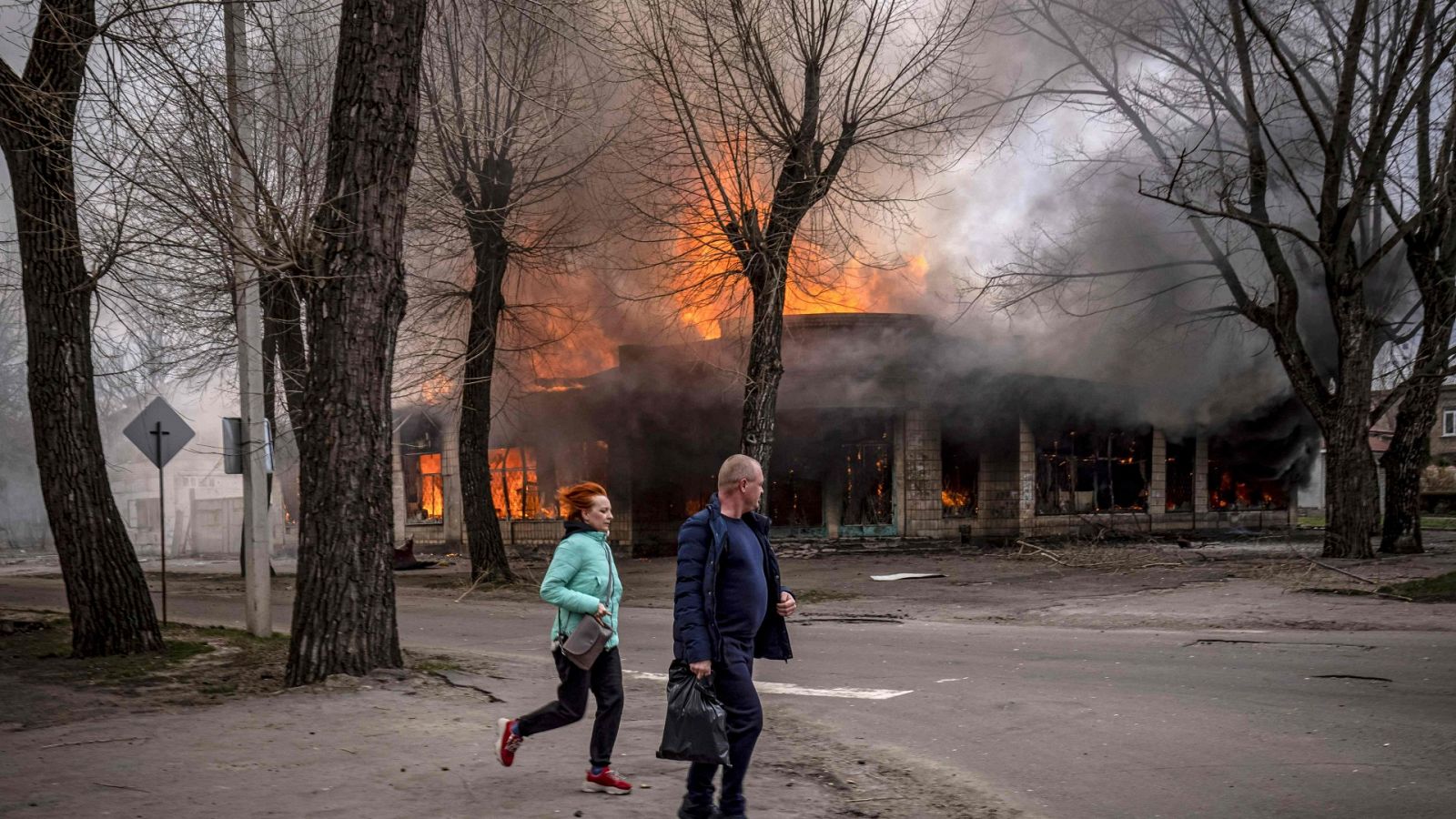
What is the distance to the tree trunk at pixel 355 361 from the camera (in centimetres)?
760

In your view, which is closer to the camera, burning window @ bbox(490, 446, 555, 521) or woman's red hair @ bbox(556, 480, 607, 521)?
woman's red hair @ bbox(556, 480, 607, 521)

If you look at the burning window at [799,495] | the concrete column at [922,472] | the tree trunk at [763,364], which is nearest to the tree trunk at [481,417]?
the tree trunk at [763,364]

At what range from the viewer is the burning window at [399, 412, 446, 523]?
105ft

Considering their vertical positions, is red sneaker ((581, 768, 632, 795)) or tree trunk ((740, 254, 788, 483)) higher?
tree trunk ((740, 254, 788, 483))

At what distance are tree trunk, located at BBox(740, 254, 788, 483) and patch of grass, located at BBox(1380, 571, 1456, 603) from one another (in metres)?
7.44

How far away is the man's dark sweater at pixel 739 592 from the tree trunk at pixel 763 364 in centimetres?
976

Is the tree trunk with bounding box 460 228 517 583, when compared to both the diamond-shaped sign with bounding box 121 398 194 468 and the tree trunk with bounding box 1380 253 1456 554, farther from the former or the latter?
the tree trunk with bounding box 1380 253 1456 554

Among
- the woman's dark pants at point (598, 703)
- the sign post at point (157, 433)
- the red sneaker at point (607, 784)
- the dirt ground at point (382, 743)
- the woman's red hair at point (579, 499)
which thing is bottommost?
the dirt ground at point (382, 743)

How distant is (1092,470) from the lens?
27688 mm

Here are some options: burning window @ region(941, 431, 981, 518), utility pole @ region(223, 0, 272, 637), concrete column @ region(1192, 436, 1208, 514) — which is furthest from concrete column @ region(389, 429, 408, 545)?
concrete column @ region(1192, 436, 1208, 514)

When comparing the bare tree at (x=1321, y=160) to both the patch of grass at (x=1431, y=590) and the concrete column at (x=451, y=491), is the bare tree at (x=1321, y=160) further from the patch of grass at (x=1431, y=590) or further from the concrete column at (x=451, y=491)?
the concrete column at (x=451, y=491)

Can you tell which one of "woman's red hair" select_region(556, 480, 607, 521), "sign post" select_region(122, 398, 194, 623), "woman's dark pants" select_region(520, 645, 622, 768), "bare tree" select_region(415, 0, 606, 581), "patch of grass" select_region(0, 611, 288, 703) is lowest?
"patch of grass" select_region(0, 611, 288, 703)

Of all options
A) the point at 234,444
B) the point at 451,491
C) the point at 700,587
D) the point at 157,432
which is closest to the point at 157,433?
the point at 157,432

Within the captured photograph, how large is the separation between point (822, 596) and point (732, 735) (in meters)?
11.7
